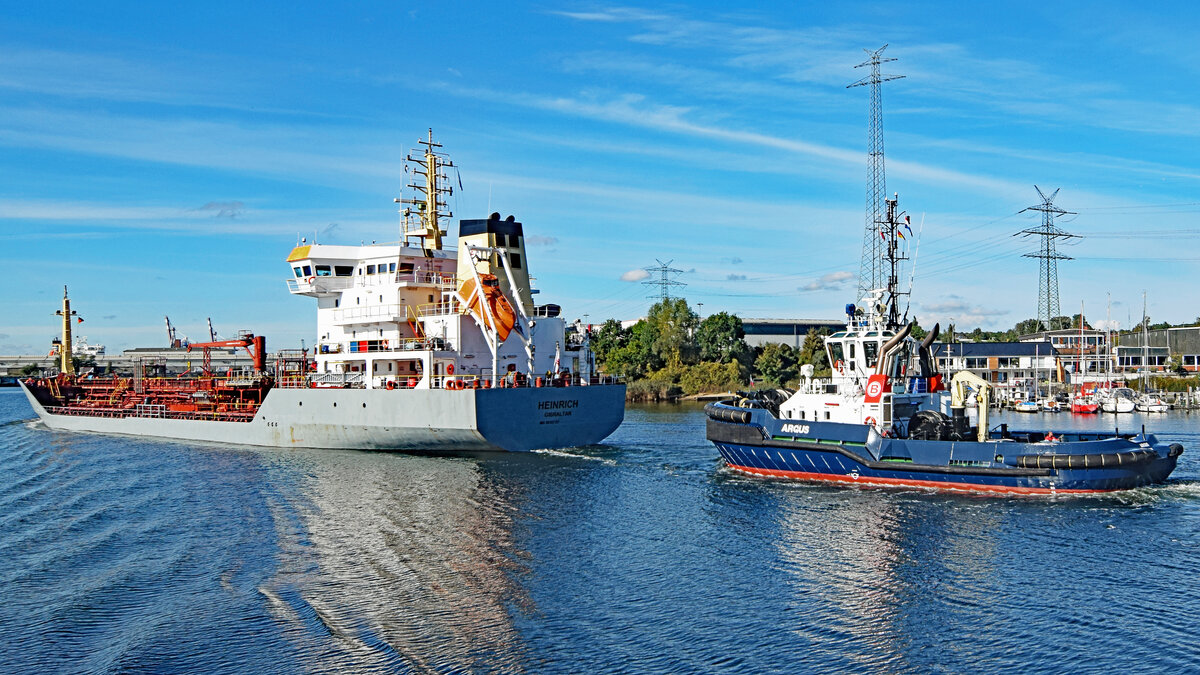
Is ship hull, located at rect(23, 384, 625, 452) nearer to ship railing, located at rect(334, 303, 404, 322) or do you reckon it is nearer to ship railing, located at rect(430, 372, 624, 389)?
ship railing, located at rect(430, 372, 624, 389)

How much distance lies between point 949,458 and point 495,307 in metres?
17.0

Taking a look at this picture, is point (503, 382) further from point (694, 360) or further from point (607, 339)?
point (607, 339)

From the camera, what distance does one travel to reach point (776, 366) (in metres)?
88.6

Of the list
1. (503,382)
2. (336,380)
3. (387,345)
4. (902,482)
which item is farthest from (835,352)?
(336,380)

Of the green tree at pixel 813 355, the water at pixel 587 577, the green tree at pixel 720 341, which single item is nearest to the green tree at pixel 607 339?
the green tree at pixel 720 341

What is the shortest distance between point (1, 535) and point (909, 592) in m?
21.5

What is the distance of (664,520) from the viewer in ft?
76.8

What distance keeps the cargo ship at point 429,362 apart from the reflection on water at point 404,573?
482 centimetres

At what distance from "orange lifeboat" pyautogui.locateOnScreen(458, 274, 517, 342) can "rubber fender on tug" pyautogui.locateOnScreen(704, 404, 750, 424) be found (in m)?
8.26

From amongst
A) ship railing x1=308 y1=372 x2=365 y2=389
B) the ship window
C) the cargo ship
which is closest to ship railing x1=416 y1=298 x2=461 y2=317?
the cargo ship

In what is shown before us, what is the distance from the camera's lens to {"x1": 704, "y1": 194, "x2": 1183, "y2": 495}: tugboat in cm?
2527

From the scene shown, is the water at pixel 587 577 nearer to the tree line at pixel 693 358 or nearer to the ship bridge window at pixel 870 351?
the ship bridge window at pixel 870 351

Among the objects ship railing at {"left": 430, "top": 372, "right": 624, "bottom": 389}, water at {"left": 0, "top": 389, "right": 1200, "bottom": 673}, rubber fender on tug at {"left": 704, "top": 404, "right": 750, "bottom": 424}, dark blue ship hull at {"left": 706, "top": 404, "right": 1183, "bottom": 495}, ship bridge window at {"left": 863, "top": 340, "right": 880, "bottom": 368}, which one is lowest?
water at {"left": 0, "top": 389, "right": 1200, "bottom": 673}

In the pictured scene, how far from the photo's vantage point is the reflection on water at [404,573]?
14133mm
